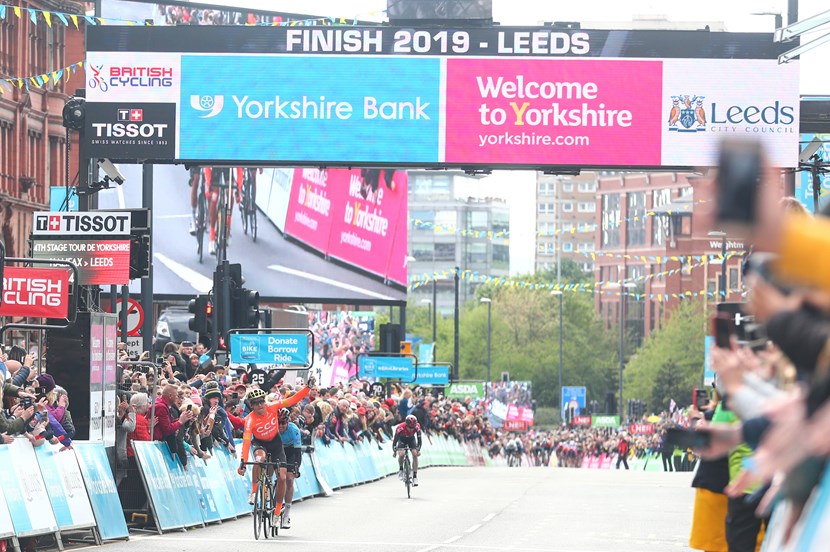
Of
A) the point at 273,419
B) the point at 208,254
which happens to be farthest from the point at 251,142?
the point at 208,254

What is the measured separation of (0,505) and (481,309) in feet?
435

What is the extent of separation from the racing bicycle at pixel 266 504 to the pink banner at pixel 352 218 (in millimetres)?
35351

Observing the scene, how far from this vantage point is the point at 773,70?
24500mm

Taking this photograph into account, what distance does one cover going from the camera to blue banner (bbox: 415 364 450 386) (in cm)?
5762

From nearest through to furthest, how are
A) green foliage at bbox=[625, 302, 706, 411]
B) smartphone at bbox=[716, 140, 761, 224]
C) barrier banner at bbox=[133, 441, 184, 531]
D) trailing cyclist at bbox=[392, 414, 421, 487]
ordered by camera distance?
1. smartphone at bbox=[716, 140, 761, 224]
2. barrier banner at bbox=[133, 441, 184, 531]
3. trailing cyclist at bbox=[392, 414, 421, 487]
4. green foliage at bbox=[625, 302, 706, 411]

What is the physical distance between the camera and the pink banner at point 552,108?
24.6 metres

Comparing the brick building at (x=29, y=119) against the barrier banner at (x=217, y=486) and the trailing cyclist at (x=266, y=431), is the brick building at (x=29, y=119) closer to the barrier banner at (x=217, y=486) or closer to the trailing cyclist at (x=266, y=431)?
the barrier banner at (x=217, y=486)

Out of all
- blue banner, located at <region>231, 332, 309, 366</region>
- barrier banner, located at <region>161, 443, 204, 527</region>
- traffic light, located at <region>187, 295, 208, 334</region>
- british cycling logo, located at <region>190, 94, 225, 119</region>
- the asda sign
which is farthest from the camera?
the asda sign

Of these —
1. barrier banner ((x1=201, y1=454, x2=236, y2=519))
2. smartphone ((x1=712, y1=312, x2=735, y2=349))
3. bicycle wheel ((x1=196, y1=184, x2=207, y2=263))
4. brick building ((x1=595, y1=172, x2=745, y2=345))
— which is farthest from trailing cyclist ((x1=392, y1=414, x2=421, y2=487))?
brick building ((x1=595, y1=172, x2=745, y2=345))

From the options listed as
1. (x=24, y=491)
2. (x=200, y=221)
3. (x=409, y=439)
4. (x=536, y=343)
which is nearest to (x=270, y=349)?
(x=409, y=439)

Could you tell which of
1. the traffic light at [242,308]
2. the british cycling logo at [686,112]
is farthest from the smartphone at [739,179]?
the traffic light at [242,308]

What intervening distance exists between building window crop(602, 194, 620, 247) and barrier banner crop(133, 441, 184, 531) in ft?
523

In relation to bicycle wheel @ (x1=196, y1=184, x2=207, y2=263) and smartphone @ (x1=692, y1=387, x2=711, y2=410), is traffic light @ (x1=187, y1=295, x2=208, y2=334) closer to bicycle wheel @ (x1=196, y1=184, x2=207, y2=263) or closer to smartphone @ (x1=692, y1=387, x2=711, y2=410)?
smartphone @ (x1=692, y1=387, x2=711, y2=410)

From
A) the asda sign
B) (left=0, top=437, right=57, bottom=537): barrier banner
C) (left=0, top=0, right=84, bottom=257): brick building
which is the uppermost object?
(left=0, top=0, right=84, bottom=257): brick building
